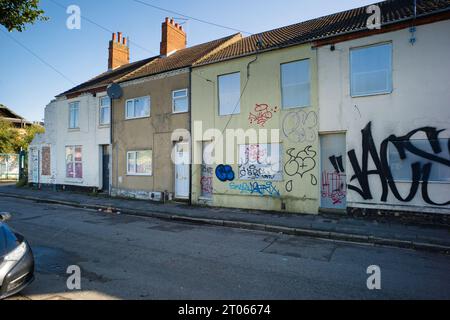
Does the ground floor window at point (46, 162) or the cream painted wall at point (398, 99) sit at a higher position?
the cream painted wall at point (398, 99)

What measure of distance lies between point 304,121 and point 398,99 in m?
3.02

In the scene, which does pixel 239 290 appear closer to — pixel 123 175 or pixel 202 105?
pixel 202 105

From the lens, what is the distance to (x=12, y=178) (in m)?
27.7

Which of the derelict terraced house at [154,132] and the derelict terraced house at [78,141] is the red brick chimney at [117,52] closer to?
the derelict terraced house at [78,141]

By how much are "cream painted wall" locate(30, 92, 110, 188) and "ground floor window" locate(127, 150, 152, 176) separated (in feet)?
7.18

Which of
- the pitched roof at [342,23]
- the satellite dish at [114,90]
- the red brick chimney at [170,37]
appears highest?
the red brick chimney at [170,37]

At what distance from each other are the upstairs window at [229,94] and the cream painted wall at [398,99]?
3419 mm

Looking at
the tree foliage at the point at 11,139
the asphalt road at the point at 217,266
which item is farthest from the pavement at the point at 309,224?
the tree foliage at the point at 11,139

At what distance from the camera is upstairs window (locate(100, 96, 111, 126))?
52.3ft

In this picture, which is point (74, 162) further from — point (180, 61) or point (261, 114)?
point (261, 114)

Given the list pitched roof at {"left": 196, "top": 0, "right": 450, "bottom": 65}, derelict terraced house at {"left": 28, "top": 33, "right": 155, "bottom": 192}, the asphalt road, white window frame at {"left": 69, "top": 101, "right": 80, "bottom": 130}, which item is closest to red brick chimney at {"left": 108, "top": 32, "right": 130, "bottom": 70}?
derelict terraced house at {"left": 28, "top": 33, "right": 155, "bottom": 192}

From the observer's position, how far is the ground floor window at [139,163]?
14.2 meters

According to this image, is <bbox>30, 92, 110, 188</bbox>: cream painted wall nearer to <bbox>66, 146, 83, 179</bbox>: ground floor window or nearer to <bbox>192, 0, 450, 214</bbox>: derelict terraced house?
<bbox>66, 146, 83, 179</bbox>: ground floor window
